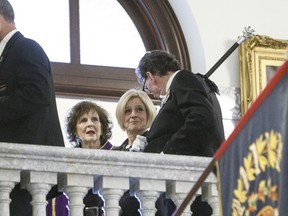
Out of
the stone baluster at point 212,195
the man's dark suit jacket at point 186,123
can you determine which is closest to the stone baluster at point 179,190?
the stone baluster at point 212,195

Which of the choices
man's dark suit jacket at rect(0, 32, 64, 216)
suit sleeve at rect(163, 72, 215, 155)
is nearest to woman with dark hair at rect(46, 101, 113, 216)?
suit sleeve at rect(163, 72, 215, 155)

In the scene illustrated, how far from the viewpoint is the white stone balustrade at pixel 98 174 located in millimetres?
6406

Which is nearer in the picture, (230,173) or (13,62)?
(230,173)

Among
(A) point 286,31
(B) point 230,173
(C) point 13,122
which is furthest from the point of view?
(A) point 286,31

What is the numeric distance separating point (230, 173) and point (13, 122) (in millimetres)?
2063

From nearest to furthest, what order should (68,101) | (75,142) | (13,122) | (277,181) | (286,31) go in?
(277,181) < (13,122) < (75,142) < (68,101) < (286,31)

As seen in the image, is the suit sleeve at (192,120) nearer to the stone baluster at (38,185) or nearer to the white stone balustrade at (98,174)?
the white stone balustrade at (98,174)

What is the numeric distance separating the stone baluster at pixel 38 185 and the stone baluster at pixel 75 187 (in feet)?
0.23

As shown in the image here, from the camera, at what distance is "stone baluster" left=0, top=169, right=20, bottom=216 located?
20.6 feet

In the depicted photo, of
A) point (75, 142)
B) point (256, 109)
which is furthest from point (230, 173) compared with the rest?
point (75, 142)

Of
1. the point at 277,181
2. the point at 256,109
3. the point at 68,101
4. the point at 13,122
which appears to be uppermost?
the point at 68,101

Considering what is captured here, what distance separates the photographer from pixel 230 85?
10.9 metres

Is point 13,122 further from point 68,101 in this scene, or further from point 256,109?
point 68,101

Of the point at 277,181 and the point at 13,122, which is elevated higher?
the point at 13,122
